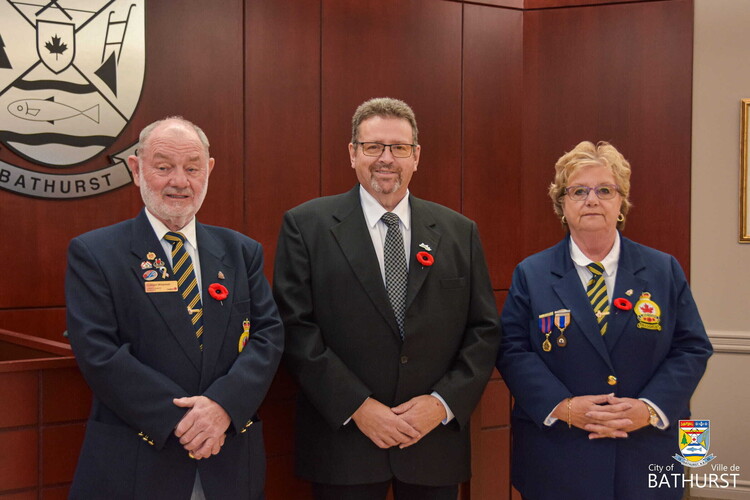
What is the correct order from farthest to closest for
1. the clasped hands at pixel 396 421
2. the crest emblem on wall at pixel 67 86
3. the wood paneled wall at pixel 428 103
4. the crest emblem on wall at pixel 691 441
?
the wood paneled wall at pixel 428 103, the crest emblem on wall at pixel 67 86, the crest emblem on wall at pixel 691 441, the clasped hands at pixel 396 421

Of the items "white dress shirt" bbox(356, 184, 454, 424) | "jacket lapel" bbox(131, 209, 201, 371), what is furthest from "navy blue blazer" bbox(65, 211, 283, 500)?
"white dress shirt" bbox(356, 184, 454, 424)

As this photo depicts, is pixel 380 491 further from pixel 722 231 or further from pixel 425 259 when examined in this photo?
pixel 722 231

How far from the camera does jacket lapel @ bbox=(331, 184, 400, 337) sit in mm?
2311

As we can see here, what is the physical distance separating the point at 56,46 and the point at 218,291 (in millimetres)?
2700

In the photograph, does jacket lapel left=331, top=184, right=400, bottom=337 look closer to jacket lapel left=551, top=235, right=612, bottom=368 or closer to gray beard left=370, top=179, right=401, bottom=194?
gray beard left=370, top=179, right=401, bottom=194

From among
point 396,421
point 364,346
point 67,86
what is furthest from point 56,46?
point 396,421

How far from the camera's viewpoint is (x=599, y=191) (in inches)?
97.1

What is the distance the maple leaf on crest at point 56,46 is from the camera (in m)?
3.99

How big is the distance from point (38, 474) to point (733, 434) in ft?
14.7

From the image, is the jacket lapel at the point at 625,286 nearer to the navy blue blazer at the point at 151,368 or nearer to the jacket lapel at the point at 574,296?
the jacket lapel at the point at 574,296

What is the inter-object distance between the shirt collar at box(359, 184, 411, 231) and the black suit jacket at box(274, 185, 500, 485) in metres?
0.04

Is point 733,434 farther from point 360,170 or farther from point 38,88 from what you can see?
point 38,88

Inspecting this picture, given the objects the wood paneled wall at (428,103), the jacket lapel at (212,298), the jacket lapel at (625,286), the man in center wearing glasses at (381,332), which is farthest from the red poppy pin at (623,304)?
the wood paneled wall at (428,103)

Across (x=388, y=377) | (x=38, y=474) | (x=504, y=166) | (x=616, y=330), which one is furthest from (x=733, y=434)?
(x=38, y=474)
